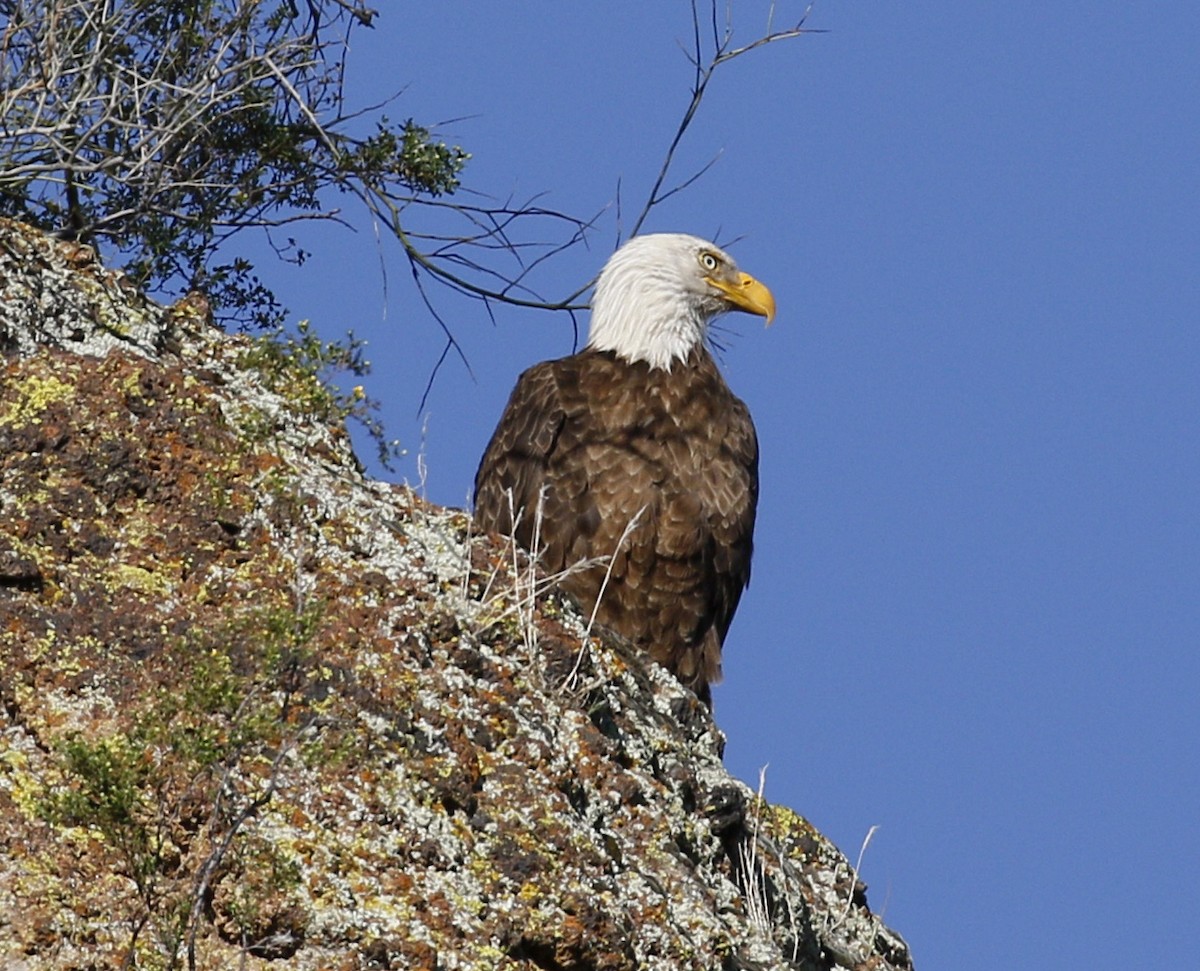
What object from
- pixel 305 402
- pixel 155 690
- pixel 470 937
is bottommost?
pixel 470 937

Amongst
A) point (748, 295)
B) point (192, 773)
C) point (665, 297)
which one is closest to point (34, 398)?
point (192, 773)

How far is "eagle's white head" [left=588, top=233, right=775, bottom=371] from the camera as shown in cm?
777

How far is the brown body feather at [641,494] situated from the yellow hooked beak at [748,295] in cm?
84

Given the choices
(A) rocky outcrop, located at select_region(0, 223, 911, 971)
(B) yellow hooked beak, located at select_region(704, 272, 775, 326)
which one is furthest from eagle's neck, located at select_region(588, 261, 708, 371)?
(A) rocky outcrop, located at select_region(0, 223, 911, 971)

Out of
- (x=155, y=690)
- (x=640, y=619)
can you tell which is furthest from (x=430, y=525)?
(x=640, y=619)

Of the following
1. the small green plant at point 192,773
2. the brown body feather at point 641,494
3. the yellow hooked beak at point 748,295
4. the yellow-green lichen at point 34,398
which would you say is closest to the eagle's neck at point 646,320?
the yellow hooked beak at point 748,295

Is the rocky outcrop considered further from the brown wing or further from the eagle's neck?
the eagle's neck

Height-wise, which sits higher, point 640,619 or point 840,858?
point 640,619

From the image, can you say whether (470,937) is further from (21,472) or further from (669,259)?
(669,259)

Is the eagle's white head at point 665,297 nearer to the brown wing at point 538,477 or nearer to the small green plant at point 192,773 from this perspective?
the brown wing at point 538,477

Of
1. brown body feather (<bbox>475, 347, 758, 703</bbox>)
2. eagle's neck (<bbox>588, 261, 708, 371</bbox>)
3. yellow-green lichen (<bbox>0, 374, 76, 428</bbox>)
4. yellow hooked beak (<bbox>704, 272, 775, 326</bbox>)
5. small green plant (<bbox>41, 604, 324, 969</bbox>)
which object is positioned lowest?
small green plant (<bbox>41, 604, 324, 969</bbox>)

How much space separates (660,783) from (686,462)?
2.89 metres

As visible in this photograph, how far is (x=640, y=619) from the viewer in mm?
7027

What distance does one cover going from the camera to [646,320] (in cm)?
785
